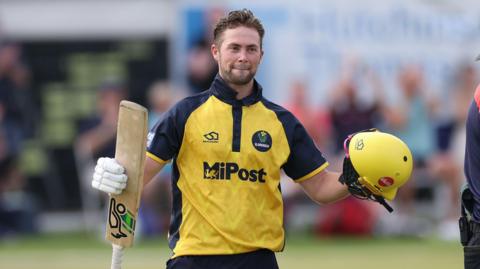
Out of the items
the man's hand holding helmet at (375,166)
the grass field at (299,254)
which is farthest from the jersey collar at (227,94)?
the grass field at (299,254)

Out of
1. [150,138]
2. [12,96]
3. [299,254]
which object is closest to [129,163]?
[150,138]

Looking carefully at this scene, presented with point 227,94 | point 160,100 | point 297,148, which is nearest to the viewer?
point 227,94

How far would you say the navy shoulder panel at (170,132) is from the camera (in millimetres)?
6414

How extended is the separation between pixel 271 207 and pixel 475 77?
9217mm

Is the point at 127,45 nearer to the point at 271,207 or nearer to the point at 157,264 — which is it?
the point at 157,264

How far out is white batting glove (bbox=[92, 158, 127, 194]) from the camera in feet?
20.4

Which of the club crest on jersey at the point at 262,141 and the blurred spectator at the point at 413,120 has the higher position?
the club crest on jersey at the point at 262,141

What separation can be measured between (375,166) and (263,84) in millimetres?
9481

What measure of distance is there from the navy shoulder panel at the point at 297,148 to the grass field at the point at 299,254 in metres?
5.37

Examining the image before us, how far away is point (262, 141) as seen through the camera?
6418 mm

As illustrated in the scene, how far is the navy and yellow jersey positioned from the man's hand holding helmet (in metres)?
0.38

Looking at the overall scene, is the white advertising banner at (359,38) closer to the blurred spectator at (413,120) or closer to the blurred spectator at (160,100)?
the blurred spectator at (413,120)

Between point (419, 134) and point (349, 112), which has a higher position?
point (349, 112)

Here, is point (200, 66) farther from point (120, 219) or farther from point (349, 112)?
point (120, 219)
